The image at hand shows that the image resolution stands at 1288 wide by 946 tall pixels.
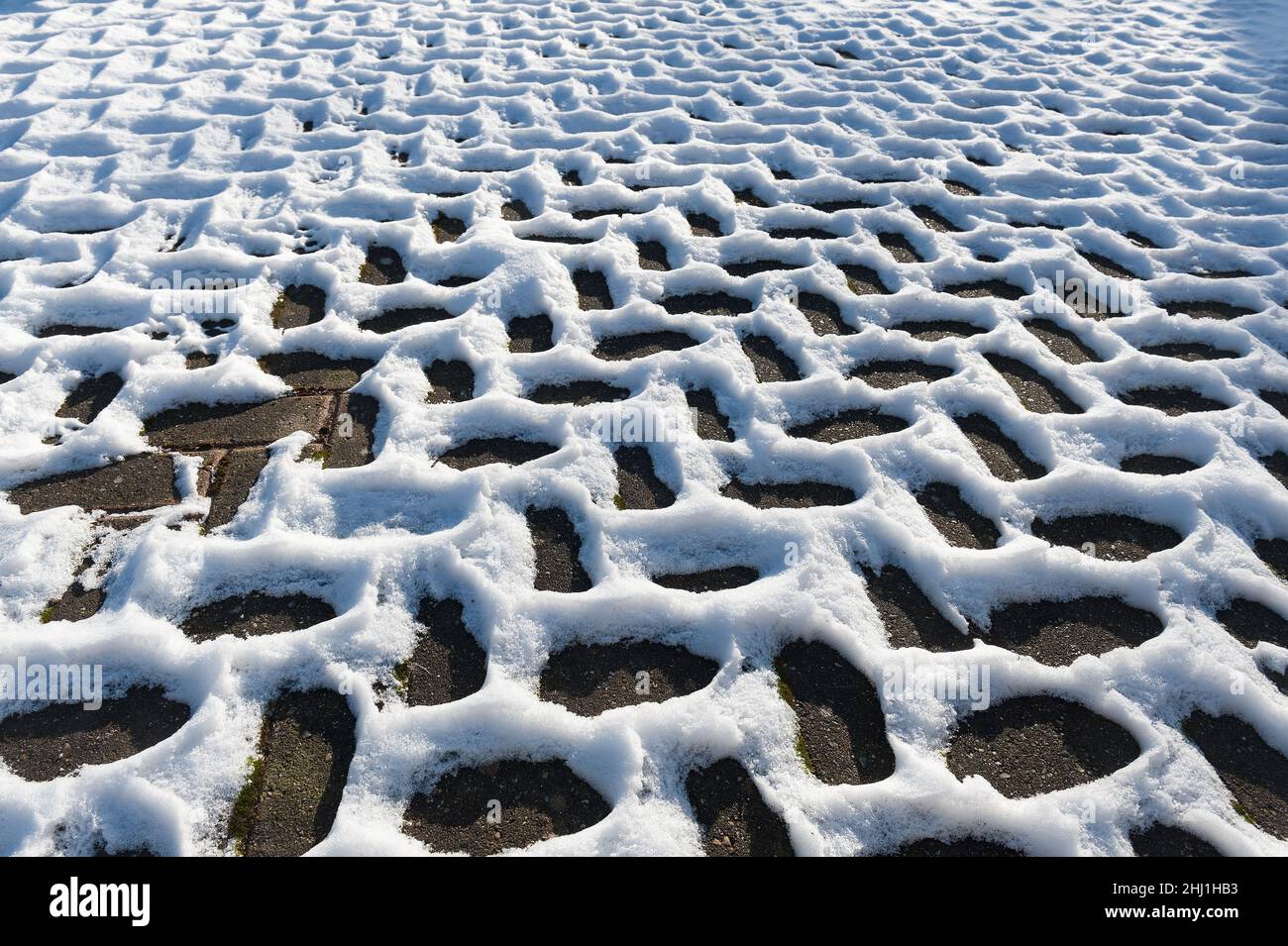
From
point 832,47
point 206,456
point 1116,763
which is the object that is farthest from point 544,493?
point 832,47

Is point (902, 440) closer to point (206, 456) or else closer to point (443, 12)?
point (206, 456)

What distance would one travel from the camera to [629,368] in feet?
11.9

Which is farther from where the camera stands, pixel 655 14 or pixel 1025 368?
pixel 655 14

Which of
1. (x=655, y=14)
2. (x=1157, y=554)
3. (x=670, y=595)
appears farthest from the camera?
(x=655, y=14)

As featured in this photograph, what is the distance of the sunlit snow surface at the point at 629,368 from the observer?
227 cm

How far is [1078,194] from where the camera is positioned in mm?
5246

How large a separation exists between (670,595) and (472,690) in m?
0.70

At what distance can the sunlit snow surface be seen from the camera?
2.27m

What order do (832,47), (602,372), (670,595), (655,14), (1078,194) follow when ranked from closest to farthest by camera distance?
(670,595), (602,372), (1078,194), (832,47), (655,14)

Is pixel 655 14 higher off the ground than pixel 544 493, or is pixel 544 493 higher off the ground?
pixel 655 14

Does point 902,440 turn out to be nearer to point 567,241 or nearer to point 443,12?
point 567,241

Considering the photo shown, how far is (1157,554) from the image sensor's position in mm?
2877
